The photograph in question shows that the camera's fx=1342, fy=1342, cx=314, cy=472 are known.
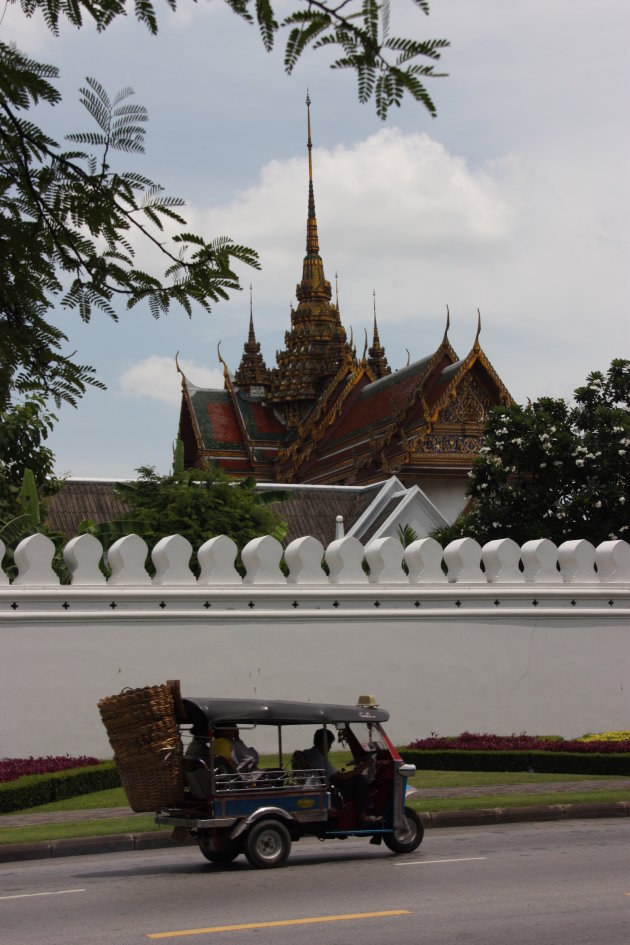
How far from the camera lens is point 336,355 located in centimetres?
4950

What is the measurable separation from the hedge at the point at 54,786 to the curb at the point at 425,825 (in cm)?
182

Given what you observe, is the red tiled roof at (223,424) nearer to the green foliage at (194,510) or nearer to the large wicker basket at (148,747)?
the green foliage at (194,510)

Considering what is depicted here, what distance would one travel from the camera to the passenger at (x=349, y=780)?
9.95 meters

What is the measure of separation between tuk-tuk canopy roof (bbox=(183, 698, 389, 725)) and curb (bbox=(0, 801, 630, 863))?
48.8 inches

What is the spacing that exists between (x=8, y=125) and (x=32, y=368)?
88cm

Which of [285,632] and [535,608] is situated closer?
[285,632]

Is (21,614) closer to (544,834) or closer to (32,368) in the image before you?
(544,834)

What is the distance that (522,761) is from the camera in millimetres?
14297

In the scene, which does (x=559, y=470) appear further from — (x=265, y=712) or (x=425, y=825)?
(x=265, y=712)

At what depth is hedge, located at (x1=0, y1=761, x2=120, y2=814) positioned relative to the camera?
39.9 feet

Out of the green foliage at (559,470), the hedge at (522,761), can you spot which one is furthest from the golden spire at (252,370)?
the hedge at (522,761)

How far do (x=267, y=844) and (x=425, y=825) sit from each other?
2.57 meters

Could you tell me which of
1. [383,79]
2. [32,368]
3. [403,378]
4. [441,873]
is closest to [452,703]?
[441,873]

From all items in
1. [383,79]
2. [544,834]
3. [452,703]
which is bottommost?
[544,834]
